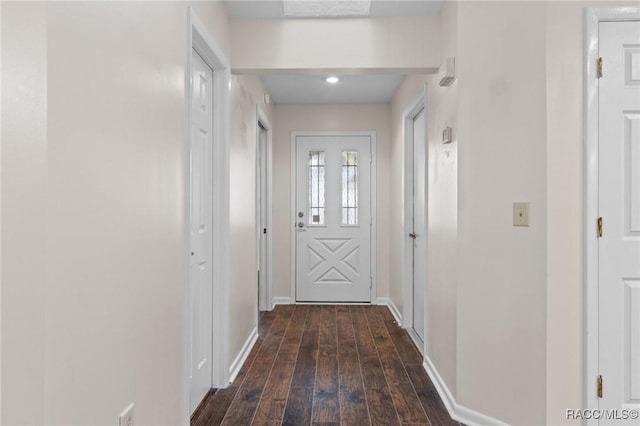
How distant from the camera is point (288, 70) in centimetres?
297

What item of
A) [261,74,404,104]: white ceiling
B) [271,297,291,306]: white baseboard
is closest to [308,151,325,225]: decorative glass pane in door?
[261,74,404,104]: white ceiling

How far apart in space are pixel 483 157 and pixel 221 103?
5.28ft

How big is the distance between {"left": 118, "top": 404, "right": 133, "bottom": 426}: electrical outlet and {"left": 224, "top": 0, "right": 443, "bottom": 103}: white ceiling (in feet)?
7.54

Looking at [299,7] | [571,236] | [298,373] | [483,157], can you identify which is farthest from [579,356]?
[299,7]

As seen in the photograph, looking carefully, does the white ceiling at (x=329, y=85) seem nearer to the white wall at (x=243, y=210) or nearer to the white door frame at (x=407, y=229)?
the white wall at (x=243, y=210)

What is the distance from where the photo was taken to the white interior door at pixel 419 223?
375 cm

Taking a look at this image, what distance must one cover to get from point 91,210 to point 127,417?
30.3 inches

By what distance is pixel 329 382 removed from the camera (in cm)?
286

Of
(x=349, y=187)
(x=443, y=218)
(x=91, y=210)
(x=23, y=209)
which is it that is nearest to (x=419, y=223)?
(x=443, y=218)

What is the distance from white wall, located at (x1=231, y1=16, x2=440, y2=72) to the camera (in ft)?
9.50

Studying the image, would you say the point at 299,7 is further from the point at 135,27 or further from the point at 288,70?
the point at 135,27

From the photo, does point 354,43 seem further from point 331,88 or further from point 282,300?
point 282,300
